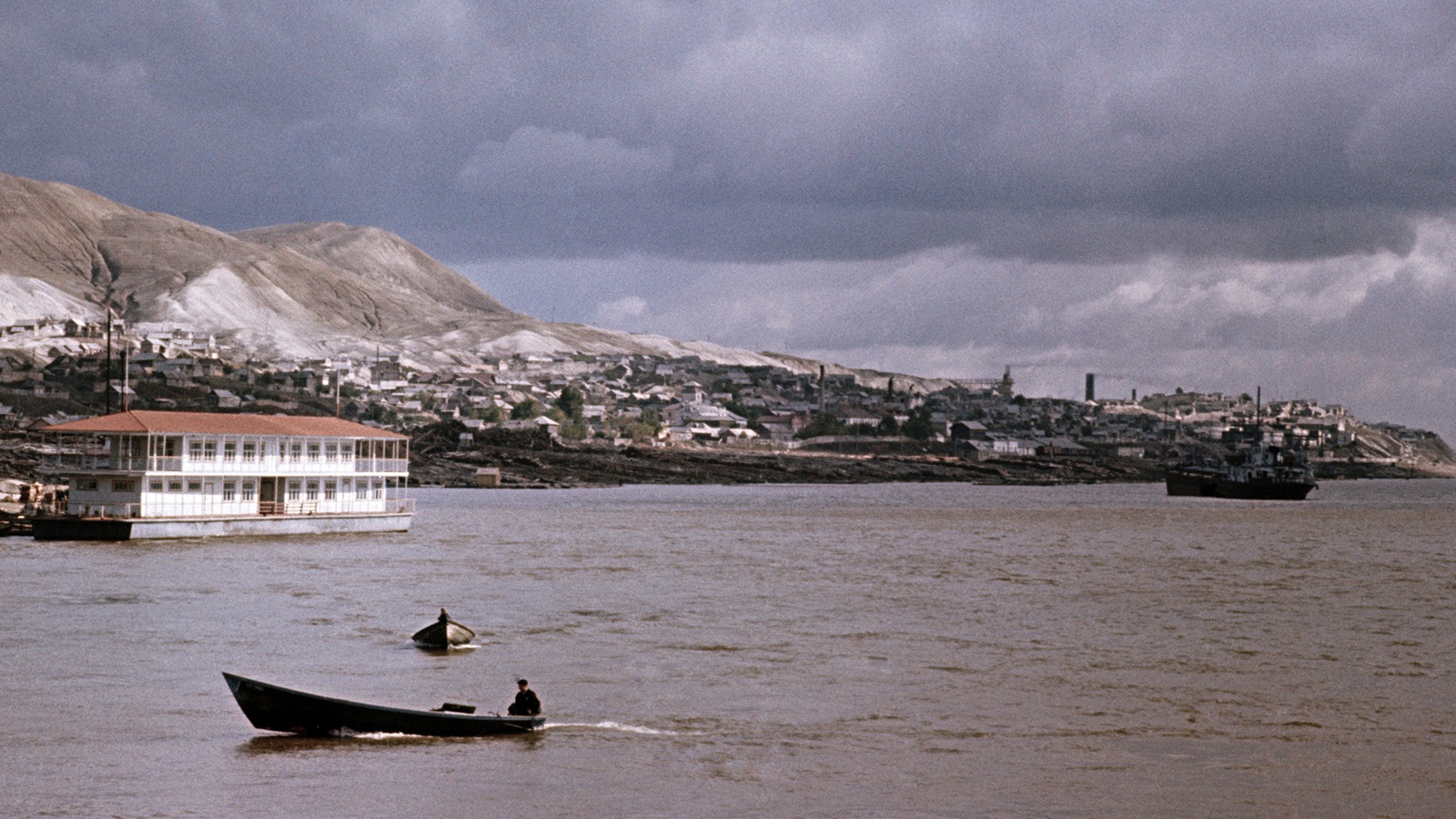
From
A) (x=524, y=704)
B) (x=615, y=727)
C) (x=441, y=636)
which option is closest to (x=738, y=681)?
(x=615, y=727)

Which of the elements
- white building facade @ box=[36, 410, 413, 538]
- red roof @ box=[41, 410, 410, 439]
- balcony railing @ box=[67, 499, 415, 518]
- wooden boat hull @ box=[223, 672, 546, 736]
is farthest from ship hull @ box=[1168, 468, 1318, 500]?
wooden boat hull @ box=[223, 672, 546, 736]

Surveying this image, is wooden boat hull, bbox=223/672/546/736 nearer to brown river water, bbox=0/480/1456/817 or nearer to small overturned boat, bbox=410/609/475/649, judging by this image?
brown river water, bbox=0/480/1456/817

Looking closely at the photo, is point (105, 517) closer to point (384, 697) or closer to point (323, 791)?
point (384, 697)

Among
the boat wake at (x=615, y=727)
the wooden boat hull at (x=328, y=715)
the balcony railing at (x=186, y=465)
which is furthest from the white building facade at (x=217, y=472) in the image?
the boat wake at (x=615, y=727)

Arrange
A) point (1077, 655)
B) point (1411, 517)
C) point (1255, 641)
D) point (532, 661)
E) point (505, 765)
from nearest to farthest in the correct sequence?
point (505, 765) < point (532, 661) < point (1077, 655) < point (1255, 641) < point (1411, 517)

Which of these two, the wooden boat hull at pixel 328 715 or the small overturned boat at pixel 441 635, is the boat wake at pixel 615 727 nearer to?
the wooden boat hull at pixel 328 715

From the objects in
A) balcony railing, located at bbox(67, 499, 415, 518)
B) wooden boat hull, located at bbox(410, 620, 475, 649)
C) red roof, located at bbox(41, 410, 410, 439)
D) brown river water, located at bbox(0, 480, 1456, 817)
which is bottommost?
brown river water, located at bbox(0, 480, 1456, 817)

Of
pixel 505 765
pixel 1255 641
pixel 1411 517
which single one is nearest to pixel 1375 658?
pixel 1255 641

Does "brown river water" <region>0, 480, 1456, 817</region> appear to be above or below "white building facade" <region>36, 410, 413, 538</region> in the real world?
below
